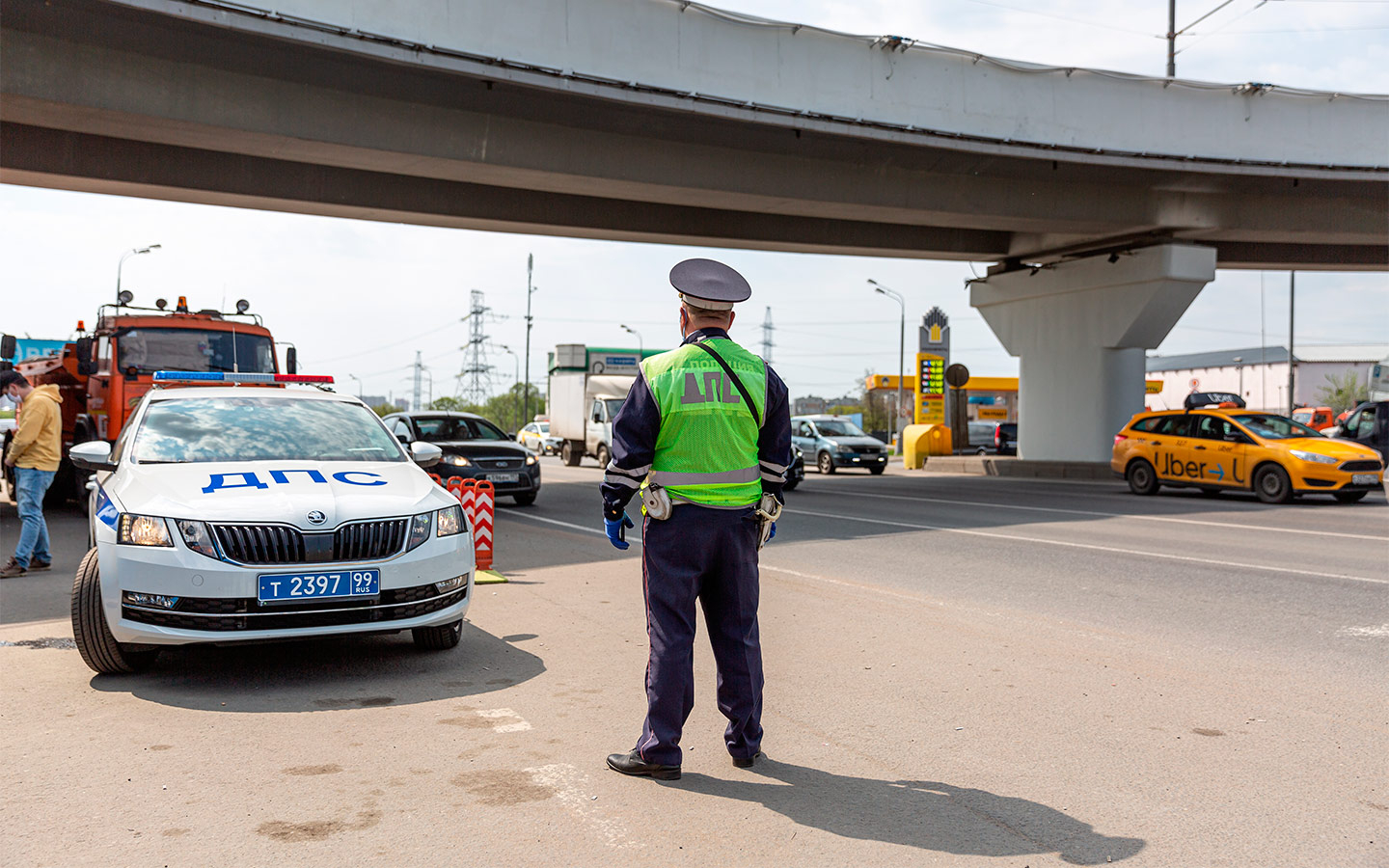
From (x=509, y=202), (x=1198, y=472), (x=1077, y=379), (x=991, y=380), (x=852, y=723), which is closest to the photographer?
(x=852, y=723)

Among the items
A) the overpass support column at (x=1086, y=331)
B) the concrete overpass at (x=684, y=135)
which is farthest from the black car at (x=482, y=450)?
the overpass support column at (x=1086, y=331)

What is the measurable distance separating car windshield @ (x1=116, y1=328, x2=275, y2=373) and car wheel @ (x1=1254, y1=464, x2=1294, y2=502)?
52.5 feet

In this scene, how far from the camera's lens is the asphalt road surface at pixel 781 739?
362 centimetres

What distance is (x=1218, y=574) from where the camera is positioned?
9.99 metres

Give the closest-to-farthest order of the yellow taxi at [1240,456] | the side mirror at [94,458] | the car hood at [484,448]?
the side mirror at [94,458] → the car hood at [484,448] → the yellow taxi at [1240,456]

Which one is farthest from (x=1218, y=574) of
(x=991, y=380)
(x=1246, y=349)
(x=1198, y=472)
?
(x=1246, y=349)

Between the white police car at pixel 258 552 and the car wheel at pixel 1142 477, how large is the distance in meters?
17.5

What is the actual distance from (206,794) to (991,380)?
7365 cm

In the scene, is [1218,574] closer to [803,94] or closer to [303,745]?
[303,745]

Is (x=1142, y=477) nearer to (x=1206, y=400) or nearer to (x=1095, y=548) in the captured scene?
(x=1206, y=400)

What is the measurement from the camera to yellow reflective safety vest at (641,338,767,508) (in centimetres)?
420

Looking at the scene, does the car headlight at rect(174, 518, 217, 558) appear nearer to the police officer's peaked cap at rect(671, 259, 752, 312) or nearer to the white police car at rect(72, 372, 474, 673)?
the white police car at rect(72, 372, 474, 673)

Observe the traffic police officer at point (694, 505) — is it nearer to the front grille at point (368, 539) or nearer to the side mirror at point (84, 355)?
the front grille at point (368, 539)

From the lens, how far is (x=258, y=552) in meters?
5.56
